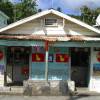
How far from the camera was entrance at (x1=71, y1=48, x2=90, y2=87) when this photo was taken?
23.1 m

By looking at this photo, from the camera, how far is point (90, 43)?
20.8 m

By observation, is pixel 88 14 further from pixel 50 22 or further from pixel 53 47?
pixel 53 47

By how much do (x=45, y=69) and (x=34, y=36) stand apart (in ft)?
6.34

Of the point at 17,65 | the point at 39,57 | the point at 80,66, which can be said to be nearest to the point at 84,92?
the point at 80,66

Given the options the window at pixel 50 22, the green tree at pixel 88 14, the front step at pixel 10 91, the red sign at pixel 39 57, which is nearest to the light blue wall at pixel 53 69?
the red sign at pixel 39 57

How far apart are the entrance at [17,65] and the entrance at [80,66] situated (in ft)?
8.96

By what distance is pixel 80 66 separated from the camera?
23391 millimetres

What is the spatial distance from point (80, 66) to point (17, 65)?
3.76 metres

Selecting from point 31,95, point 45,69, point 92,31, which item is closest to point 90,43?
point 92,31

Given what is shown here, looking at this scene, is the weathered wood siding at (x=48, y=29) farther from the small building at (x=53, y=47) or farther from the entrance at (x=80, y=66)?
the entrance at (x=80, y=66)

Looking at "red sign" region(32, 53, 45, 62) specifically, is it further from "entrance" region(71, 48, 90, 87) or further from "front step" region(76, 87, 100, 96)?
"front step" region(76, 87, 100, 96)

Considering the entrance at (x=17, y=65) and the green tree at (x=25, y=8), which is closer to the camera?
the entrance at (x=17, y=65)

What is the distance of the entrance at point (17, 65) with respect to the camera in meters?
23.2

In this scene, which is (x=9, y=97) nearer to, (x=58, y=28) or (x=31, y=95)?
(x=31, y=95)
